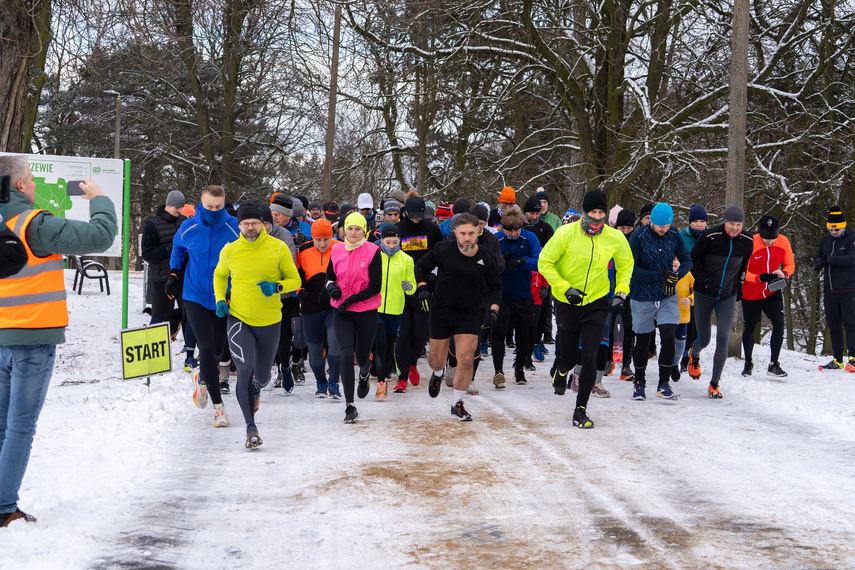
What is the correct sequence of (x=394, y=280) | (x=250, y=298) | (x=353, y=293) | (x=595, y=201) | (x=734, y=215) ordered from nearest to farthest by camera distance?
(x=250, y=298), (x=595, y=201), (x=353, y=293), (x=394, y=280), (x=734, y=215)

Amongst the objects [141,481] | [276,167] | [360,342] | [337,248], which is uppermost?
[276,167]

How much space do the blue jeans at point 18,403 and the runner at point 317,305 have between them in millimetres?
4713

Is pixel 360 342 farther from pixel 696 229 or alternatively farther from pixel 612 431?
pixel 696 229

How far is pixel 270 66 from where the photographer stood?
55.3 feet

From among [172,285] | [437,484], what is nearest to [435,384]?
[172,285]

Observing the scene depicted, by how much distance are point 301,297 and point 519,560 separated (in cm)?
561

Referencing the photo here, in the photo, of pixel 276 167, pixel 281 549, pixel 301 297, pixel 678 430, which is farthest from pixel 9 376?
pixel 276 167

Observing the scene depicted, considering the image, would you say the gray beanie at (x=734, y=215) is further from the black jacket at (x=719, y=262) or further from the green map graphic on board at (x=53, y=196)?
the green map graphic on board at (x=53, y=196)

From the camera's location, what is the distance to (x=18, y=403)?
468 centimetres

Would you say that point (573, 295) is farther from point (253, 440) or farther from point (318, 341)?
point (318, 341)

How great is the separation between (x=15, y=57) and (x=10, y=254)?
7.27 meters

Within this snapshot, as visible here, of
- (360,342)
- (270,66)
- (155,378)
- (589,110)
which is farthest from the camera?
(589,110)

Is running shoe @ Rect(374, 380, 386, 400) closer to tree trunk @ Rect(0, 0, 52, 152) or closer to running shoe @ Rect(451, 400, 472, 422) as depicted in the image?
running shoe @ Rect(451, 400, 472, 422)

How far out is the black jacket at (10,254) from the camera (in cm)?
441
